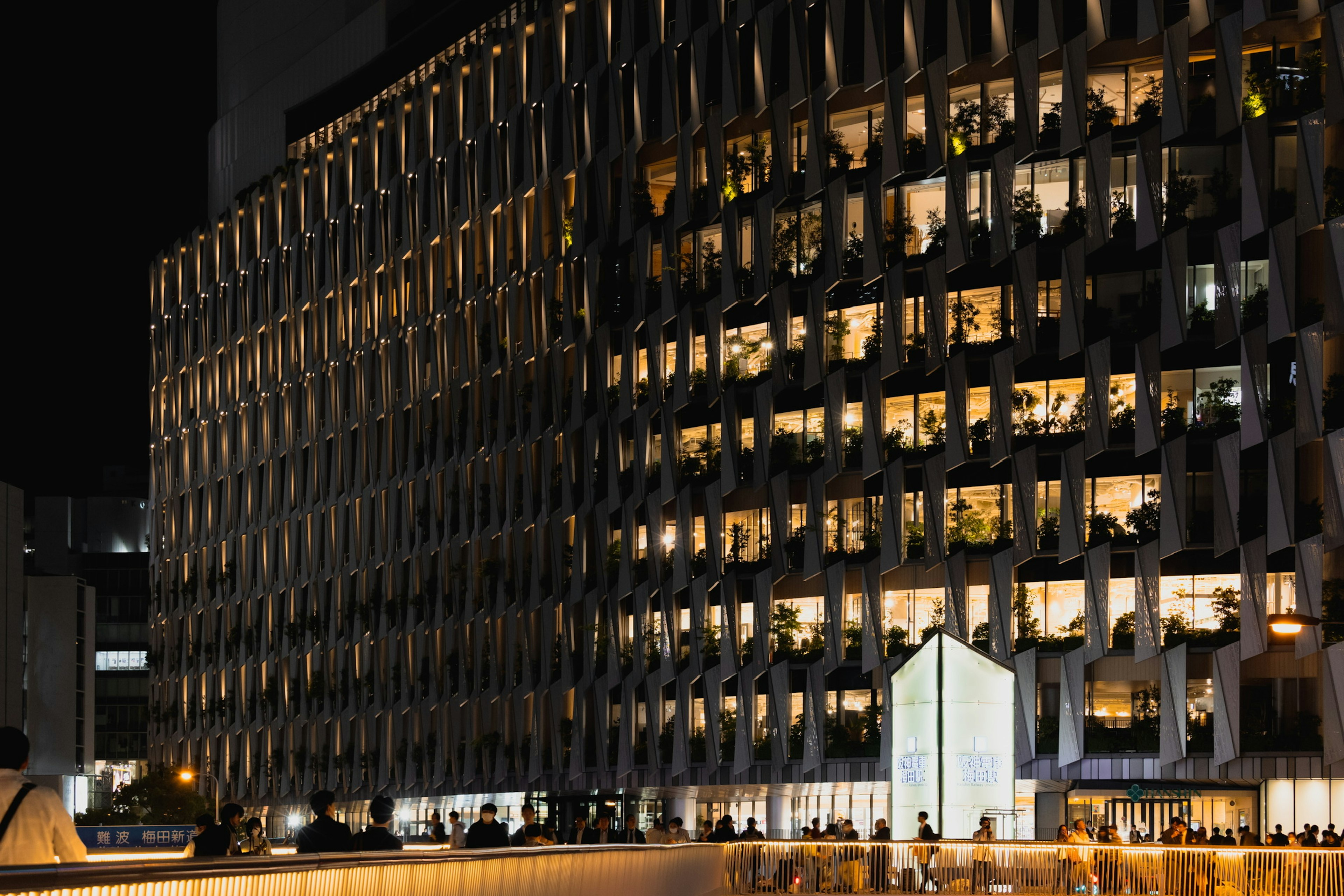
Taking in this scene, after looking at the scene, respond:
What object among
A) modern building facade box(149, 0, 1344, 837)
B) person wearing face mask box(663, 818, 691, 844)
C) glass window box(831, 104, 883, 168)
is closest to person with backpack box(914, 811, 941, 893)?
person wearing face mask box(663, 818, 691, 844)

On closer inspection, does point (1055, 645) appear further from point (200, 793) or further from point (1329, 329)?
point (200, 793)

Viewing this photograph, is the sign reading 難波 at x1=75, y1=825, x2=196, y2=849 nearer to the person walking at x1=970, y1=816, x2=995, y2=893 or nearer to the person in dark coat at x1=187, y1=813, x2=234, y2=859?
the person walking at x1=970, y1=816, x2=995, y2=893

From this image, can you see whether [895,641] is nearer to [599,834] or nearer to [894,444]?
[894,444]

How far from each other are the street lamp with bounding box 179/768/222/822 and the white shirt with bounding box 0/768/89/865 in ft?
222

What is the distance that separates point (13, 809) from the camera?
27.3 ft

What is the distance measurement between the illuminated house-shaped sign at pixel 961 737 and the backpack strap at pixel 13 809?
84.9 ft

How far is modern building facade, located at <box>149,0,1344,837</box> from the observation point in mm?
52406

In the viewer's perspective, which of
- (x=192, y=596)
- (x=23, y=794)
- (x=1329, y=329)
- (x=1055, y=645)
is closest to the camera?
(x=23, y=794)

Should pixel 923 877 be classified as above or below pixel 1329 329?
below

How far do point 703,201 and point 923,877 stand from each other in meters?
37.3

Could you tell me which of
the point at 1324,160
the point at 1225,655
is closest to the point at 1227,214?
the point at 1324,160

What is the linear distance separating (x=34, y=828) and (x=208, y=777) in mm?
83048

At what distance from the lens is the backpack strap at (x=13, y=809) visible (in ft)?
27.2

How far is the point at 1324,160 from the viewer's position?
2039 inches
